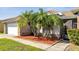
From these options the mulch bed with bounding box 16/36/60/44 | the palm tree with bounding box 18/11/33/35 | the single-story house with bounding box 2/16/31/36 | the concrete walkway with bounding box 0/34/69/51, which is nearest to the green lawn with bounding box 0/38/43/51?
the concrete walkway with bounding box 0/34/69/51

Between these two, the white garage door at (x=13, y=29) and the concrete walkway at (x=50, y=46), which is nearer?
the concrete walkway at (x=50, y=46)

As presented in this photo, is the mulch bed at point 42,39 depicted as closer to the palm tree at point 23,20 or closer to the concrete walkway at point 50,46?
the concrete walkway at point 50,46

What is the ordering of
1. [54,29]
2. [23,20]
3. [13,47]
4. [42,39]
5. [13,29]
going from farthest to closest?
1. [23,20]
2. [13,29]
3. [54,29]
4. [42,39]
5. [13,47]

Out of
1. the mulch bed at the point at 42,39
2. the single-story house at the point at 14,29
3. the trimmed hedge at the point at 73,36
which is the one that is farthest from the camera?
the single-story house at the point at 14,29

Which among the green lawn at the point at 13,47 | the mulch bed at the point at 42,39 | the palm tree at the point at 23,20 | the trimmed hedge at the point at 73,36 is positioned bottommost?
the green lawn at the point at 13,47

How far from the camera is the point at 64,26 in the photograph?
10484 millimetres

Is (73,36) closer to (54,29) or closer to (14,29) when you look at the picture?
(54,29)

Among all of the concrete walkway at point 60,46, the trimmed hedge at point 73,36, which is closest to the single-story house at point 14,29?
the concrete walkway at point 60,46

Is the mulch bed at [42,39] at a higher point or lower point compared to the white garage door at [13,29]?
lower

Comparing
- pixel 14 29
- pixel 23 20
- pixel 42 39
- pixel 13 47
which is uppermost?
pixel 23 20

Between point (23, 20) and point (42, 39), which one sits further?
point (23, 20)

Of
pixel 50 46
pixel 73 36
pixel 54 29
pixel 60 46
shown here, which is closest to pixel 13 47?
pixel 50 46
